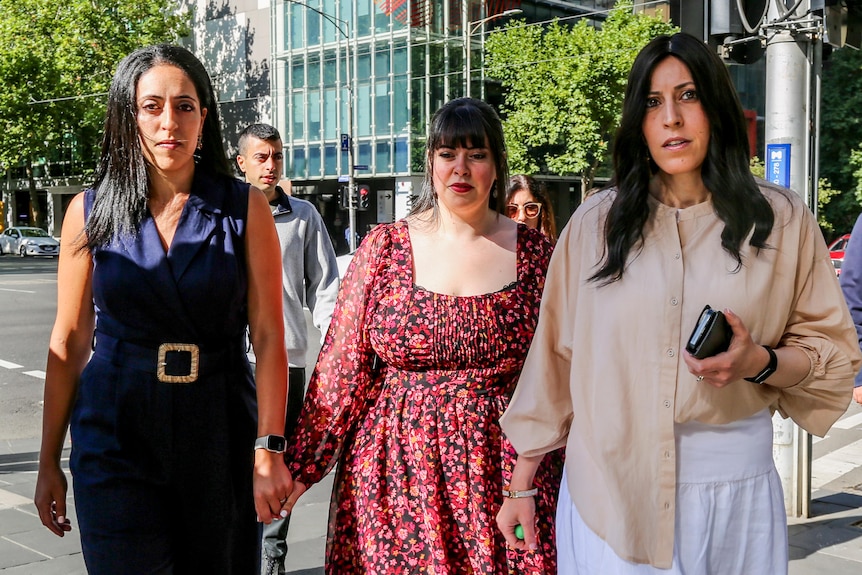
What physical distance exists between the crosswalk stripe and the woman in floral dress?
4221 millimetres

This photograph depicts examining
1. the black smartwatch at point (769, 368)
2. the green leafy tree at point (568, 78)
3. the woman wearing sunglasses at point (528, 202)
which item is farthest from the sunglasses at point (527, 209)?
the green leafy tree at point (568, 78)

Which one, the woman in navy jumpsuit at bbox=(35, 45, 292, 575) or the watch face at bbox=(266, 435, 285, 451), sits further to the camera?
the watch face at bbox=(266, 435, 285, 451)

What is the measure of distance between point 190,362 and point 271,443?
12.4 inches

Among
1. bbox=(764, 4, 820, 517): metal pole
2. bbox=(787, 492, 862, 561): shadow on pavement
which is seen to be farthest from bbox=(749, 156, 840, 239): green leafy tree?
bbox=(764, 4, 820, 517): metal pole

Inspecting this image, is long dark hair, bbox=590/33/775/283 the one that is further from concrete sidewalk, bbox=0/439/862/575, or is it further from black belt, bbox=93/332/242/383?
concrete sidewalk, bbox=0/439/862/575

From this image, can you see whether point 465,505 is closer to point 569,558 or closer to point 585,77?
point 569,558

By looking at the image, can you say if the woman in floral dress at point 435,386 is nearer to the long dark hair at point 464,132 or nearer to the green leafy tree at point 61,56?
the long dark hair at point 464,132

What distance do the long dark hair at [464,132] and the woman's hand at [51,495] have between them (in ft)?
4.70

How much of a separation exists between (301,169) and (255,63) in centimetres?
621

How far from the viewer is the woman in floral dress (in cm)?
295

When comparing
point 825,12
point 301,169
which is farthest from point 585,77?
point 825,12

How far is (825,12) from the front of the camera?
5.45 m

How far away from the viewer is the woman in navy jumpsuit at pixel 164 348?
8.35ft

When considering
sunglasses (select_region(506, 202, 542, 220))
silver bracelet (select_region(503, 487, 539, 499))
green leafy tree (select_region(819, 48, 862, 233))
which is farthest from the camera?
green leafy tree (select_region(819, 48, 862, 233))
